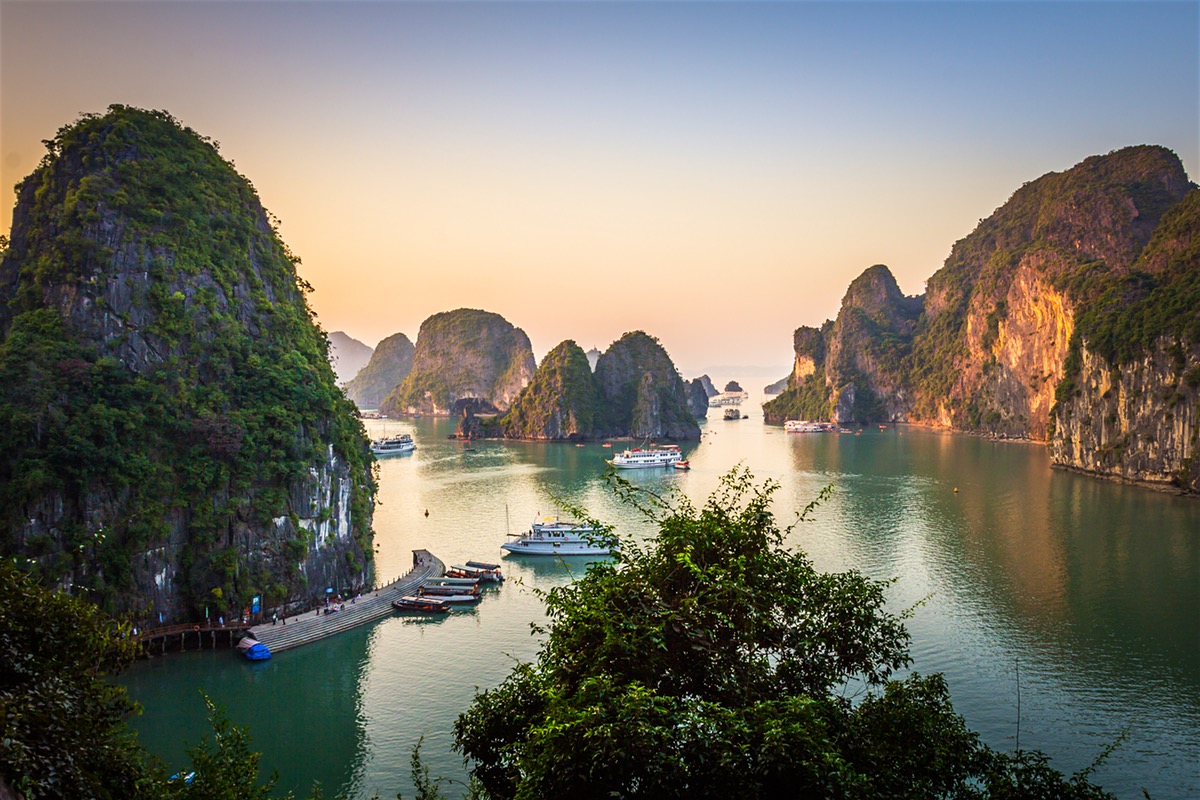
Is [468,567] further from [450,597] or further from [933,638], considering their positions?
[933,638]

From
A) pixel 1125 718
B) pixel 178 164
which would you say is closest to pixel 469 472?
pixel 178 164

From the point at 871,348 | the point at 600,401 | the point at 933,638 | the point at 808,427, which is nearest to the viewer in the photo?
the point at 933,638

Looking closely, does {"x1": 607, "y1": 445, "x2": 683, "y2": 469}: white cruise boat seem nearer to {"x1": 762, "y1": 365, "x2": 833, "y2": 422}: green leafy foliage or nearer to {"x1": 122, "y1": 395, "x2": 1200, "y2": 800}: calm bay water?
{"x1": 122, "y1": 395, "x2": 1200, "y2": 800}: calm bay water

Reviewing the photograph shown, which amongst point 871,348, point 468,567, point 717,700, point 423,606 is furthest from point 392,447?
point 871,348

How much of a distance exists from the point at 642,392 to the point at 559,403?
47.1 ft

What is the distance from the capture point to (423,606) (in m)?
33.9

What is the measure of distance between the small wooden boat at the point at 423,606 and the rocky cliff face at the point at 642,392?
266 feet

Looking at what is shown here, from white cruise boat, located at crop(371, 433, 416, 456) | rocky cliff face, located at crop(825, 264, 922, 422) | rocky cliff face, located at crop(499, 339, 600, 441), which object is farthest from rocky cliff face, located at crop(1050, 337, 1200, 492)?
white cruise boat, located at crop(371, 433, 416, 456)

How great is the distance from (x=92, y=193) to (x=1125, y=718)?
44721 millimetres

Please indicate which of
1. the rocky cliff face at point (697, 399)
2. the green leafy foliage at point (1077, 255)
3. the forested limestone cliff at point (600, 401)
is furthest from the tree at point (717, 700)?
the rocky cliff face at point (697, 399)

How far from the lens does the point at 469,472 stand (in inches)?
3041

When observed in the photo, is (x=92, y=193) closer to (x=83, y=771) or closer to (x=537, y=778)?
(x=83, y=771)

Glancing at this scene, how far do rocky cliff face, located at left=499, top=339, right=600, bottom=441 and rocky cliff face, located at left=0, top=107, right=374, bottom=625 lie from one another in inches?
2835

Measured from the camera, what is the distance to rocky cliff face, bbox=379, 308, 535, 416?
6722 inches
